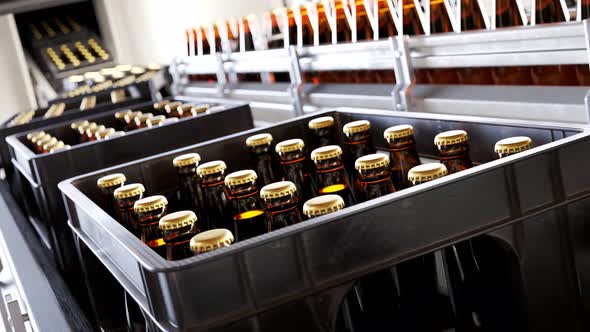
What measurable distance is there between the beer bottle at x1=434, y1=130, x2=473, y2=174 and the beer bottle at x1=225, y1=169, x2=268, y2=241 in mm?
216

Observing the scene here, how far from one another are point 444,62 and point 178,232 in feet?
2.47

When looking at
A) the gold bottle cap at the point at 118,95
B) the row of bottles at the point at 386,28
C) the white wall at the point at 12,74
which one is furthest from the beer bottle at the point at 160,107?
the white wall at the point at 12,74

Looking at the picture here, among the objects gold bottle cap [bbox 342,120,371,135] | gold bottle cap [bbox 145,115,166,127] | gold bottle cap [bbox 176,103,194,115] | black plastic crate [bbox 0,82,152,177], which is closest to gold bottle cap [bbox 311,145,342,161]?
gold bottle cap [bbox 342,120,371,135]

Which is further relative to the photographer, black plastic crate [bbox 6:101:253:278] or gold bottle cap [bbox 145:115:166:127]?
gold bottle cap [bbox 145:115:166:127]

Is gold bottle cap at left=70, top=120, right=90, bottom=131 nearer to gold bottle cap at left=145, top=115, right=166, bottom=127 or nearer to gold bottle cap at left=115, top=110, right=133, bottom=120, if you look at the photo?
gold bottle cap at left=115, top=110, right=133, bottom=120

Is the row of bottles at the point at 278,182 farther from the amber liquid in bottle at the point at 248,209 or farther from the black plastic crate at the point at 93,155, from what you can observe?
the black plastic crate at the point at 93,155

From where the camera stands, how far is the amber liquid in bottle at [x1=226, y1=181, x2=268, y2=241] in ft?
2.85

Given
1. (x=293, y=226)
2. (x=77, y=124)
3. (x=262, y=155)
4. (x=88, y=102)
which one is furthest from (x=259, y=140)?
(x=88, y=102)

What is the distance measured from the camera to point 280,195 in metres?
0.75

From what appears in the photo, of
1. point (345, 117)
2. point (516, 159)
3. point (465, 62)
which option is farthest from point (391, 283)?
point (465, 62)

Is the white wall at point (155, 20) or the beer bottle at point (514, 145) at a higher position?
the white wall at point (155, 20)

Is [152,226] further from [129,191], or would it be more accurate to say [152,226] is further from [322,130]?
[322,130]

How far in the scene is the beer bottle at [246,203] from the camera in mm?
866

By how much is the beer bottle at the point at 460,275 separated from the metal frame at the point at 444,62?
15.1 inches
